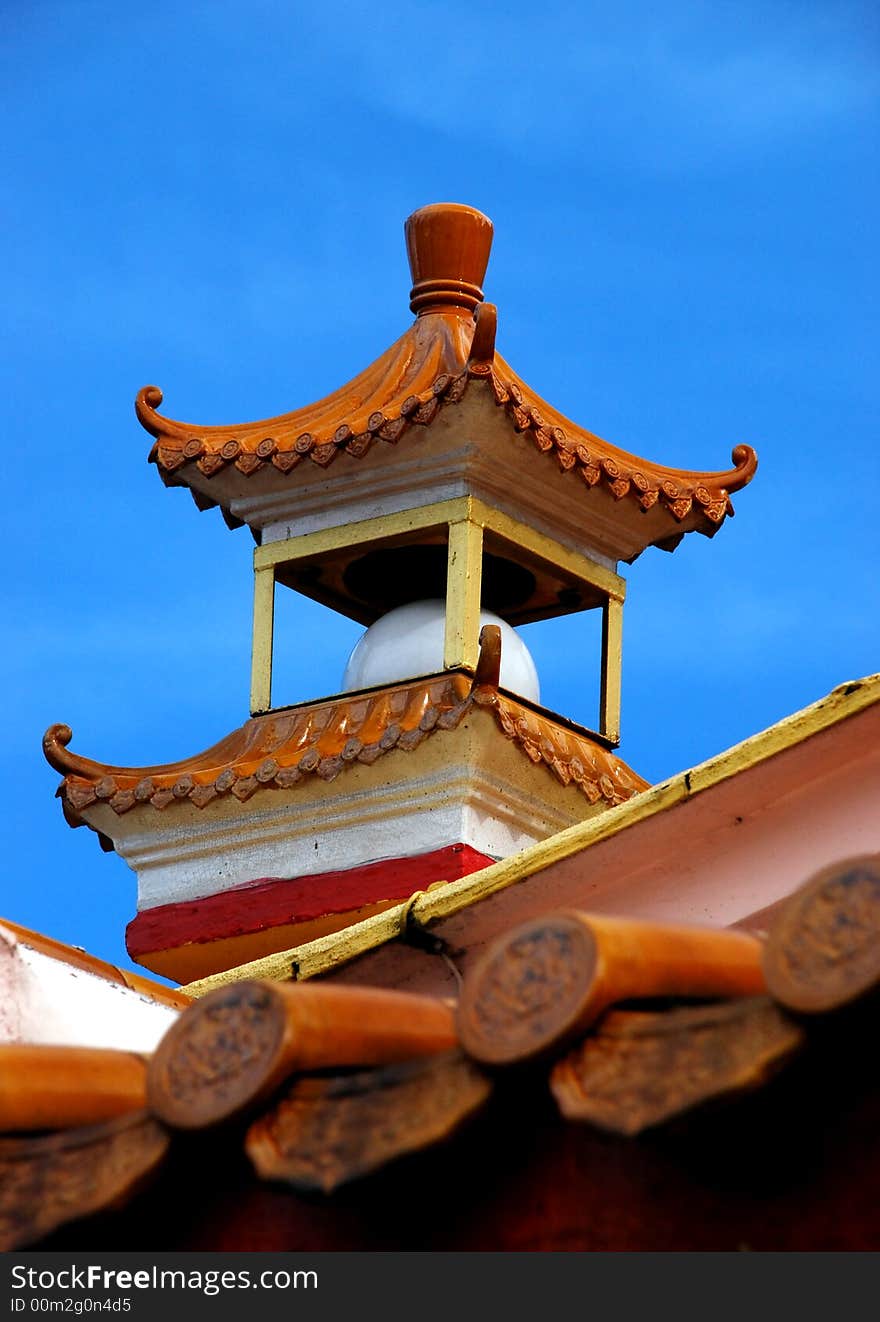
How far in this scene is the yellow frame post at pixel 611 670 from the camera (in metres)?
11.7

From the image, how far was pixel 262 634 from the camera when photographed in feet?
38.3

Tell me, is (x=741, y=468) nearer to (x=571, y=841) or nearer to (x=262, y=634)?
(x=262, y=634)

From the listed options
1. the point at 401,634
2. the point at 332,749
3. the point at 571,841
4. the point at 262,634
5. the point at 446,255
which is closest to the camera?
the point at 571,841

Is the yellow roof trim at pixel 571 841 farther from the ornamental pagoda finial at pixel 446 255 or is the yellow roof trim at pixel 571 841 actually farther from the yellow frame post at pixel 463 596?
the ornamental pagoda finial at pixel 446 255

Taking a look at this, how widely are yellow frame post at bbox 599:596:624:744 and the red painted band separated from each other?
1278mm

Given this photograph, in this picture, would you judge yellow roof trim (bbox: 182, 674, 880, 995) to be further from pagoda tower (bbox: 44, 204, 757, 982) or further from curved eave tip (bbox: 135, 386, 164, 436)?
curved eave tip (bbox: 135, 386, 164, 436)

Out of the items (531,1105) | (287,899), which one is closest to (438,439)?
(287,899)

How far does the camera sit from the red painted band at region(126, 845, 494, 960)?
10500 millimetres

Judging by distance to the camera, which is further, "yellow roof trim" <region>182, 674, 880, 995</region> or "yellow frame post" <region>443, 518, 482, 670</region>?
"yellow frame post" <region>443, 518, 482, 670</region>

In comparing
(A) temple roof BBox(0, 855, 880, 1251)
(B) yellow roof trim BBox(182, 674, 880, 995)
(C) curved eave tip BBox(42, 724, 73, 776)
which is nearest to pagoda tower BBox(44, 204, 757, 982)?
(C) curved eave tip BBox(42, 724, 73, 776)

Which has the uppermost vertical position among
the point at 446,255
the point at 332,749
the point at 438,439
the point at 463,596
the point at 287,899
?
the point at 446,255

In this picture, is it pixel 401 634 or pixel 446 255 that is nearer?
pixel 401 634

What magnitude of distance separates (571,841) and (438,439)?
19.8 ft
